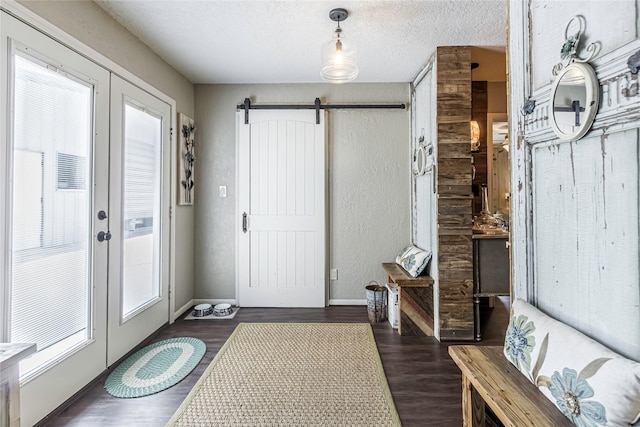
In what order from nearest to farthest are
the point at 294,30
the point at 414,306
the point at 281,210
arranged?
the point at 294,30 < the point at 414,306 < the point at 281,210

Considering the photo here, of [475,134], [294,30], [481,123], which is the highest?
[294,30]

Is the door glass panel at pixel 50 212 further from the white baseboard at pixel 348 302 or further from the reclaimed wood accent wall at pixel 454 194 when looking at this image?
the reclaimed wood accent wall at pixel 454 194

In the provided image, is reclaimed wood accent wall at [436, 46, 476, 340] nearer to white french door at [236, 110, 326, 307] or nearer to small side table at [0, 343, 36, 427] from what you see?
white french door at [236, 110, 326, 307]

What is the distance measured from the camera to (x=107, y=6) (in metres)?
2.08

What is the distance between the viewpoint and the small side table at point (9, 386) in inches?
41.3

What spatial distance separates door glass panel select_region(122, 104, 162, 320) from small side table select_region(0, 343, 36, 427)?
1293 millimetres

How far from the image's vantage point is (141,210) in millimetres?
2617

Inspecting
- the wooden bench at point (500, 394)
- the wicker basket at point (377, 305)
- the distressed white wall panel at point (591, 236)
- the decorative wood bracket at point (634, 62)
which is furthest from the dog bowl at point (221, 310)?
the decorative wood bracket at point (634, 62)

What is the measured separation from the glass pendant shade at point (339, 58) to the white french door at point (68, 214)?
151cm

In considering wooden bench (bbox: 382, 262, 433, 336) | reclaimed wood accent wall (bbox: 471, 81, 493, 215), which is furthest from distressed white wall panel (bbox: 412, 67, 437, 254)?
reclaimed wood accent wall (bbox: 471, 81, 493, 215)

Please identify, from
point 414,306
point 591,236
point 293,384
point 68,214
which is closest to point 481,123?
point 414,306

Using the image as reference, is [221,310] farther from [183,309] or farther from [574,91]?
[574,91]

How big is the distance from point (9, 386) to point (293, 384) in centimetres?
139

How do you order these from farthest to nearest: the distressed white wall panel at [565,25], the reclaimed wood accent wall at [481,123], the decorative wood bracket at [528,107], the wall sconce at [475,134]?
the reclaimed wood accent wall at [481,123] → the wall sconce at [475,134] → the decorative wood bracket at [528,107] → the distressed white wall panel at [565,25]
